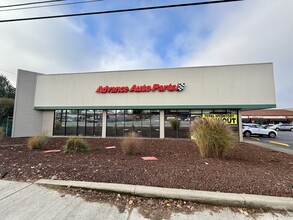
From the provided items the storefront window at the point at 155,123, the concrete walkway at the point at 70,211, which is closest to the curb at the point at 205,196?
the concrete walkway at the point at 70,211

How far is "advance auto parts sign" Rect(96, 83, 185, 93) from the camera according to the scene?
14.5m

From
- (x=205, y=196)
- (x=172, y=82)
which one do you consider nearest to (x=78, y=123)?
(x=172, y=82)

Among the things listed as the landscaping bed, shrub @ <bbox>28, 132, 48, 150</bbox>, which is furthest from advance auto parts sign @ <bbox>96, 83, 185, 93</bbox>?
the landscaping bed

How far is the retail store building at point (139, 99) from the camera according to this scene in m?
13.8

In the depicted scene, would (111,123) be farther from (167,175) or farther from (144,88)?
(167,175)

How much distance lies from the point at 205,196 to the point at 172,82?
12.2m

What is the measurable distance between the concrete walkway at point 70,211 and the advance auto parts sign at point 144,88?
11.6m

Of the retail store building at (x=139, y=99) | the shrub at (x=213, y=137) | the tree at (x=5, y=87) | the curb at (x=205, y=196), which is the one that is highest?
the tree at (x=5, y=87)

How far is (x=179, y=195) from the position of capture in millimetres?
3559

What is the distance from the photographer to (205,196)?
3467mm

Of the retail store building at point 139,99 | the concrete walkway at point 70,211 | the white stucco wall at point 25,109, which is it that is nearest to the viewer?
the concrete walkway at point 70,211

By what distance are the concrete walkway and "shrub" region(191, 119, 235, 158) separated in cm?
340

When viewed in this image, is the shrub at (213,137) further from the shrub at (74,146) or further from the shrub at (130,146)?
the shrub at (74,146)

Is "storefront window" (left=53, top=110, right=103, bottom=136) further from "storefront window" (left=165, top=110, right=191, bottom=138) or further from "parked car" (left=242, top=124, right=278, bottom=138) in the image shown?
"parked car" (left=242, top=124, right=278, bottom=138)
